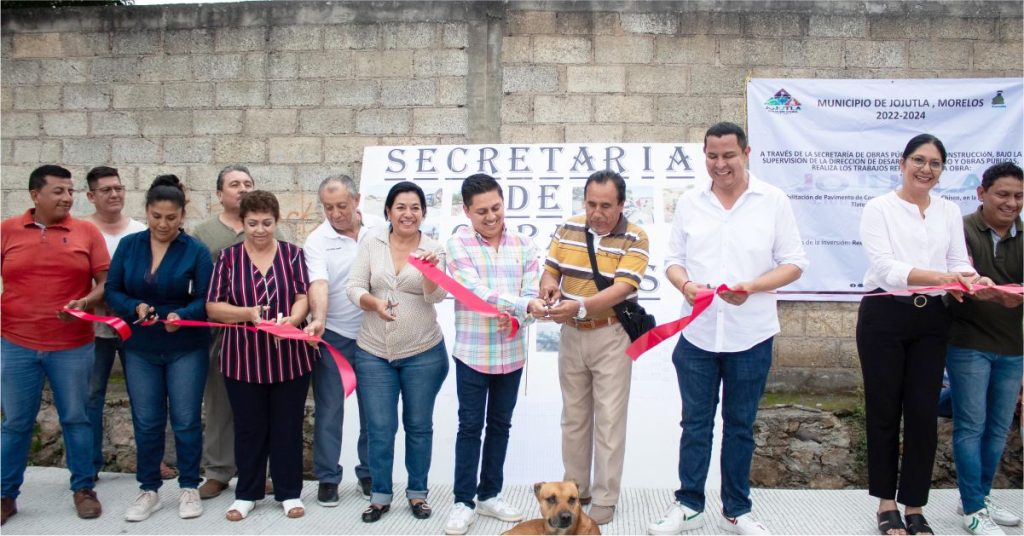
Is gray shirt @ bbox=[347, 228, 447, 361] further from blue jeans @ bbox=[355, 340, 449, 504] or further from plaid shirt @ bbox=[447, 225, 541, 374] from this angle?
plaid shirt @ bbox=[447, 225, 541, 374]

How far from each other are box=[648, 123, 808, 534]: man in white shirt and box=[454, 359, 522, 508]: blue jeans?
75 cm

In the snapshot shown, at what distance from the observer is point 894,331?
11.1 feet

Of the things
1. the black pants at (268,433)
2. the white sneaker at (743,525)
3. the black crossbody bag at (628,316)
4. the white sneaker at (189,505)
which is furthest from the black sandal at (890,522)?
the white sneaker at (189,505)

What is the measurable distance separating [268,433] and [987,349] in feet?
10.6

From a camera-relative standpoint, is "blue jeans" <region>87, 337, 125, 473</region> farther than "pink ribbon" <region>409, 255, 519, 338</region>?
Yes

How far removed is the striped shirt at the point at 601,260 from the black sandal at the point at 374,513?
1.29 metres

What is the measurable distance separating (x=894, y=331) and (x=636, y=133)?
268 cm

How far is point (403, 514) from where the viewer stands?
3807mm

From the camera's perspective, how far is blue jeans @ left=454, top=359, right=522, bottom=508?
11.7ft

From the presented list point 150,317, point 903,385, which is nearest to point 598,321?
point 903,385

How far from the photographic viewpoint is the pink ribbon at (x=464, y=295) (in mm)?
3492

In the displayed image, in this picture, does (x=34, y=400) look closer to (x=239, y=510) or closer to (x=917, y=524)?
(x=239, y=510)

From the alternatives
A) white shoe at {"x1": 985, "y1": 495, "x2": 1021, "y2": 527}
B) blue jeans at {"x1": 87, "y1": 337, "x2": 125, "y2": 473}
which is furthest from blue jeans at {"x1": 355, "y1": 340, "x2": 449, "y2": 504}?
white shoe at {"x1": 985, "y1": 495, "x2": 1021, "y2": 527}

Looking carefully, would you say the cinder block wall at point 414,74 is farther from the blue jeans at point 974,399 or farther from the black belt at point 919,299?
the black belt at point 919,299
